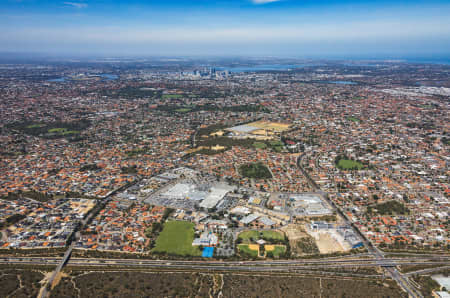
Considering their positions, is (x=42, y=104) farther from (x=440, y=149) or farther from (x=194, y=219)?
(x=440, y=149)

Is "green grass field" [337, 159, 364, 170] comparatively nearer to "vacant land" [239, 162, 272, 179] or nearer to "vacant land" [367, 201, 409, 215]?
"vacant land" [367, 201, 409, 215]

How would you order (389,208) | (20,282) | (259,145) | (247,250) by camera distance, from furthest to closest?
1. (259,145)
2. (389,208)
3. (247,250)
4. (20,282)

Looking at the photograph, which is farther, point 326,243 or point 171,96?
point 171,96

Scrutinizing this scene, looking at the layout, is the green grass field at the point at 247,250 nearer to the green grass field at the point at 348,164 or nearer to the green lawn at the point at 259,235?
the green lawn at the point at 259,235

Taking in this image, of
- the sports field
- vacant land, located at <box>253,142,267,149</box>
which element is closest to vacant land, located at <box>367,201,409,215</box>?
vacant land, located at <box>253,142,267,149</box>

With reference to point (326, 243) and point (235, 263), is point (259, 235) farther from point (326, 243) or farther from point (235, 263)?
point (326, 243)

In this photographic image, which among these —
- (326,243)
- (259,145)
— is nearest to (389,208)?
(326,243)

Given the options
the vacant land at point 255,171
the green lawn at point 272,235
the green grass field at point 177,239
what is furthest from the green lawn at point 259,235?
the vacant land at point 255,171
